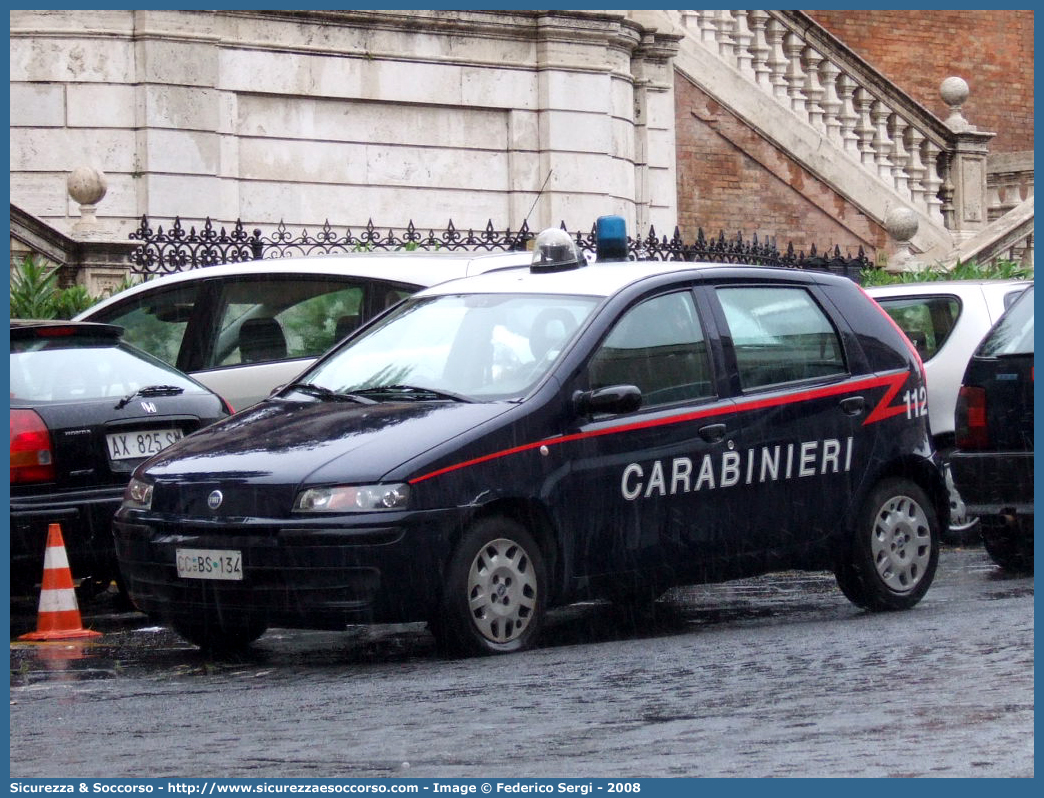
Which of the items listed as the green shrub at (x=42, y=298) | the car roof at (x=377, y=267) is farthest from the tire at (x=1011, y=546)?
the green shrub at (x=42, y=298)

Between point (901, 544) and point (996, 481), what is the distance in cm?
119

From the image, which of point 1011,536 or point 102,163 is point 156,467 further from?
point 102,163

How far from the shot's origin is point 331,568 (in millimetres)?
7777

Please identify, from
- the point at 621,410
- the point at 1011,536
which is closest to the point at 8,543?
the point at 621,410

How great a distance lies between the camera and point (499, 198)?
73.8 ft

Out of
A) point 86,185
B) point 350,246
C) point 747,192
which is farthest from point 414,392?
point 747,192

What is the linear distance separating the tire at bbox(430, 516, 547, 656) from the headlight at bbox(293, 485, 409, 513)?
32 cm

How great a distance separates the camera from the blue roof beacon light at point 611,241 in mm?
10203

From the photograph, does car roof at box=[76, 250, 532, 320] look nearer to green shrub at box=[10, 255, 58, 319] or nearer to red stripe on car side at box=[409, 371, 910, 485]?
red stripe on car side at box=[409, 371, 910, 485]

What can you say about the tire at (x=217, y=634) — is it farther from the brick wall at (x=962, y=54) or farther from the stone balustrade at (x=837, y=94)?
the brick wall at (x=962, y=54)

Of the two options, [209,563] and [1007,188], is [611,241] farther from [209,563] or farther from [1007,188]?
[1007,188]

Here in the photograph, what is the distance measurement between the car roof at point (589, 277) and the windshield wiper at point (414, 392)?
0.75 m

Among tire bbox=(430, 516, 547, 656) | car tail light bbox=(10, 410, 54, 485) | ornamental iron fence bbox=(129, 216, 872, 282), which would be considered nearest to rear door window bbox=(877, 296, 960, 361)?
ornamental iron fence bbox=(129, 216, 872, 282)

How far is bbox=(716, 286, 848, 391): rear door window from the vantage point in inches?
359
